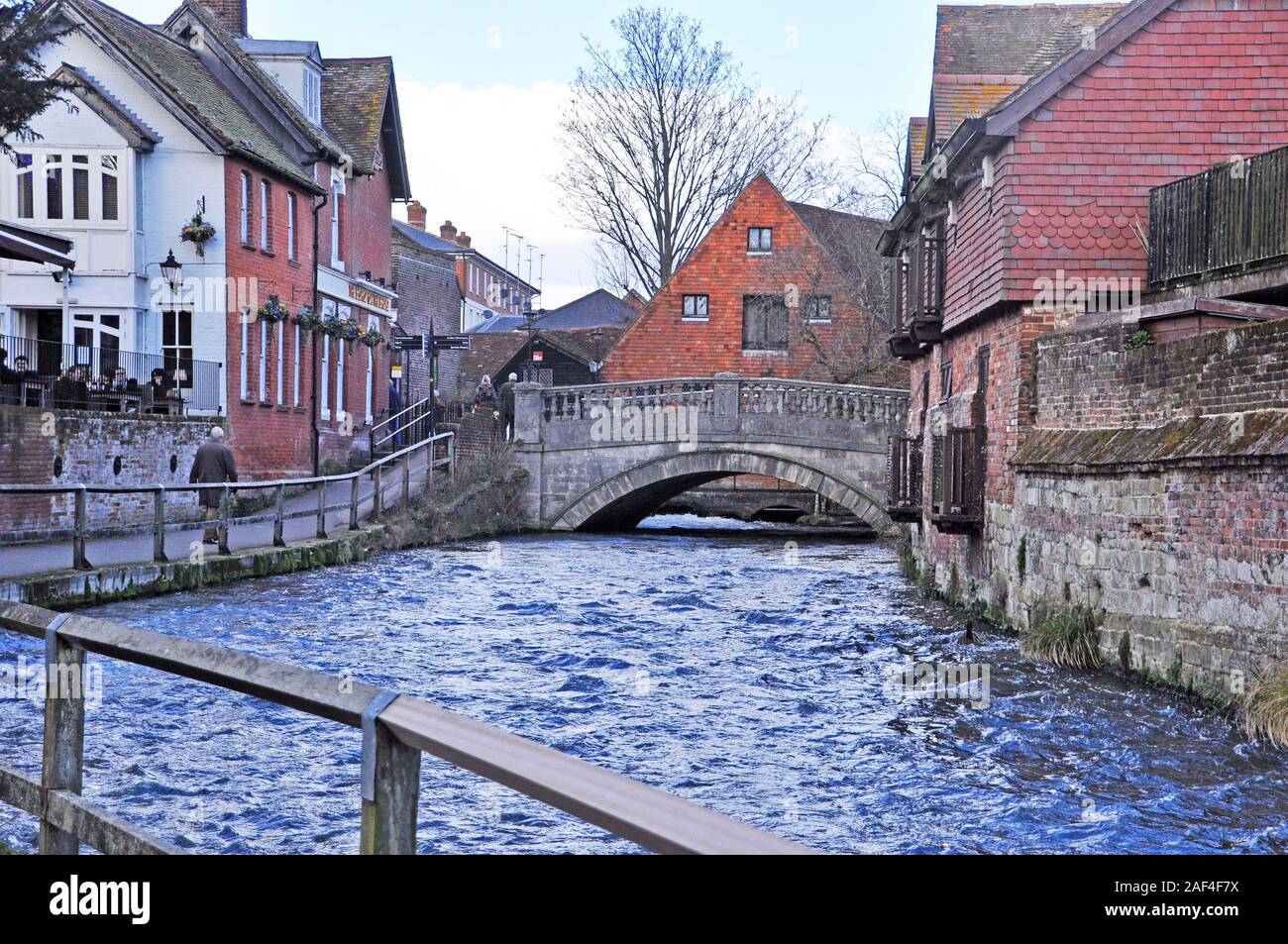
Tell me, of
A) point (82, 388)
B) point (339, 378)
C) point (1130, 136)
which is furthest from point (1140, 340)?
point (339, 378)

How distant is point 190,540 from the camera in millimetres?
18656

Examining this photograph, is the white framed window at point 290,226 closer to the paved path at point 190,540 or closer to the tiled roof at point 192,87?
the tiled roof at point 192,87

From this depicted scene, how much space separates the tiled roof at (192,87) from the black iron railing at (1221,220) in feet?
55.3

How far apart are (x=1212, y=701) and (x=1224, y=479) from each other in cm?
157

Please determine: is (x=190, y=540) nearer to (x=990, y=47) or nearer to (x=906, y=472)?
(x=906, y=472)

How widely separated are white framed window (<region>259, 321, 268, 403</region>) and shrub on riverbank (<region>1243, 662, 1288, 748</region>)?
21.6 metres

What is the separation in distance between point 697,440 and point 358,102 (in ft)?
45.1

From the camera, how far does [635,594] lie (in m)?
18.7

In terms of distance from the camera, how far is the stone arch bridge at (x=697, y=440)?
93.4 feet

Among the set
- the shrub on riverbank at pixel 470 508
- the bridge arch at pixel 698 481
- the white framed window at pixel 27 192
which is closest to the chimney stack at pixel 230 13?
the white framed window at pixel 27 192

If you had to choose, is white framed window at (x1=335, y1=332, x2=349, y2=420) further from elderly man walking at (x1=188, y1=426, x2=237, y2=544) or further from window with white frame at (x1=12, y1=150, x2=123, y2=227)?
elderly man walking at (x1=188, y1=426, x2=237, y2=544)

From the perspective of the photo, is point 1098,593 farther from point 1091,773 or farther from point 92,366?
point 92,366

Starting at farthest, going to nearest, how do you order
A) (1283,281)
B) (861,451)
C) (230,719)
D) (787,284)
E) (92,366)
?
1. (787,284)
2. (861,451)
3. (92,366)
4. (1283,281)
5. (230,719)
